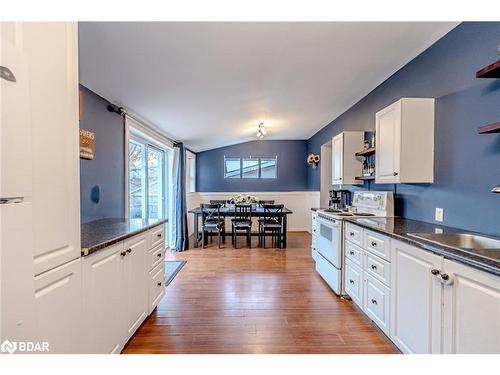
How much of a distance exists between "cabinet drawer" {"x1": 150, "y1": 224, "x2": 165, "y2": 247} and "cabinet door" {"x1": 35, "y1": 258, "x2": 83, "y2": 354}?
1.03 meters

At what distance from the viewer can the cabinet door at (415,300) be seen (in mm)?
1503

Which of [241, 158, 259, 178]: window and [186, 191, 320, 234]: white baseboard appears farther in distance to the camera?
[241, 158, 259, 178]: window

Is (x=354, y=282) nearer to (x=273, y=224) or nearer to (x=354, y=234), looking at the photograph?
(x=354, y=234)

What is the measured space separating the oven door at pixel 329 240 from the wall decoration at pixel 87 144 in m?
2.62

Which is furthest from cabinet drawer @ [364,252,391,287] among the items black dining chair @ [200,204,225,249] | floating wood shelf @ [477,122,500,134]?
black dining chair @ [200,204,225,249]

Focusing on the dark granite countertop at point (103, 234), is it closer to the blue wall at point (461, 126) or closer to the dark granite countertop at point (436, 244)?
the dark granite countertop at point (436, 244)

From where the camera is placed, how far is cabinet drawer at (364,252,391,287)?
203 cm

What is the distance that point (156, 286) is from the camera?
2.55 metres

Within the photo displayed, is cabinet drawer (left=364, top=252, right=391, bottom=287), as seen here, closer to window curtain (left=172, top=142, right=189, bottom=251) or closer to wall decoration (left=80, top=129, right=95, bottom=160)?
wall decoration (left=80, top=129, right=95, bottom=160)

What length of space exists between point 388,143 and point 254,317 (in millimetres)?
2124

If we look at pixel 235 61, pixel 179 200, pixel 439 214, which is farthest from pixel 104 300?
pixel 179 200

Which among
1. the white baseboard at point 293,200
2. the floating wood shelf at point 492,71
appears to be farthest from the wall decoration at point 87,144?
the white baseboard at point 293,200

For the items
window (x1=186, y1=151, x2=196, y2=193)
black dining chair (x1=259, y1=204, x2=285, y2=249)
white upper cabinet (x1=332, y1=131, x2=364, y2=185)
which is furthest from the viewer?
window (x1=186, y1=151, x2=196, y2=193)
